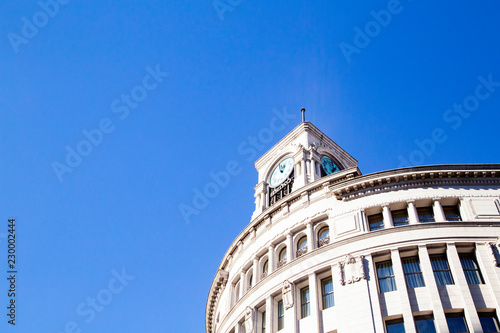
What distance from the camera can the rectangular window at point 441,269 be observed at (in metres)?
25.7

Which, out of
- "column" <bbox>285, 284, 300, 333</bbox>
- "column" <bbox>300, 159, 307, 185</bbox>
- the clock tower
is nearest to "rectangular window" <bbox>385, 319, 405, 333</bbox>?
"column" <bbox>285, 284, 300, 333</bbox>

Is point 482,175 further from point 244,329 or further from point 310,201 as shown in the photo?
point 244,329

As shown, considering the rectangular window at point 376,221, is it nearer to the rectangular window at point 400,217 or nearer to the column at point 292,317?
the rectangular window at point 400,217

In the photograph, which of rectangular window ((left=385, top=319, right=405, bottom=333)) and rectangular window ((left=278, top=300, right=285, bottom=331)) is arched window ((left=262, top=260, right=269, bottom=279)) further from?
rectangular window ((left=385, top=319, right=405, bottom=333))

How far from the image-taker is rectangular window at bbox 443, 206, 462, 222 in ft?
95.4

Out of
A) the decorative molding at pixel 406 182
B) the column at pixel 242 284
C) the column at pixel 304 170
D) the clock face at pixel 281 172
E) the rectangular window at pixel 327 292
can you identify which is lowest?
the rectangular window at pixel 327 292

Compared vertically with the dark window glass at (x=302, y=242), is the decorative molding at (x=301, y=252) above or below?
below

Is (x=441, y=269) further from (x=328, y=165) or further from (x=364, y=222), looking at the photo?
(x=328, y=165)

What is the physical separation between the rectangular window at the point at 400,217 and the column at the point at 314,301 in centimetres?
611

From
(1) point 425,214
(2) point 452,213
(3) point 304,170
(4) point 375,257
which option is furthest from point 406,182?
(3) point 304,170

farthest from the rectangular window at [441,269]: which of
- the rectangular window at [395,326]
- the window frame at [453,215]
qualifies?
the rectangular window at [395,326]

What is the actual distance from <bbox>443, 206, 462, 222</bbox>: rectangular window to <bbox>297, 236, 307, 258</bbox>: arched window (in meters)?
8.87

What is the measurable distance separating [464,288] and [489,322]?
6.30ft

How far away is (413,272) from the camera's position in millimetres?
26438
